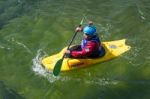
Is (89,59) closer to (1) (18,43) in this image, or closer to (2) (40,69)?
(2) (40,69)

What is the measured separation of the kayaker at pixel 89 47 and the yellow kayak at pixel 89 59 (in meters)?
0.16

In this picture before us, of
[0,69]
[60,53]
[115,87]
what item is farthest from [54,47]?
[115,87]

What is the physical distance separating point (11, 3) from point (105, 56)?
676 cm

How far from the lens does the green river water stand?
1164cm

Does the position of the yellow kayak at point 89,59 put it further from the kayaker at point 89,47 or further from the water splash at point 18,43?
the water splash at point 18,43

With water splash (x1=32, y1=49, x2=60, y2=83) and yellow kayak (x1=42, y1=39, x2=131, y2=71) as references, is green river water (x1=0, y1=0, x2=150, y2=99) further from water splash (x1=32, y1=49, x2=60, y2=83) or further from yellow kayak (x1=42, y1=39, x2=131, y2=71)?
yellow kayak (x1=42, y1=39, x2=131, y2=71)

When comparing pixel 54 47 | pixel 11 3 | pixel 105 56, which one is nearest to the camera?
pixel 105 56

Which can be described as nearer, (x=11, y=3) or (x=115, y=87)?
(x=115, y=87)

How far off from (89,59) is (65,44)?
2.07 metres

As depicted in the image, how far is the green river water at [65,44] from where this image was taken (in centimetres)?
1164

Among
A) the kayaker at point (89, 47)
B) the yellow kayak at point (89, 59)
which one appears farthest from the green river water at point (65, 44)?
the kayaker at point (89, 47)

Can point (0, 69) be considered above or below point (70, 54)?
below

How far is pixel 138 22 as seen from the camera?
48.3 feet

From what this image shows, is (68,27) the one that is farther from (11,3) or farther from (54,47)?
(11,3)
